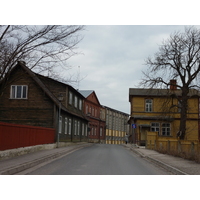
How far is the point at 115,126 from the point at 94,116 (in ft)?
71.2

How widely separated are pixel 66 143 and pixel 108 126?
1893 inches

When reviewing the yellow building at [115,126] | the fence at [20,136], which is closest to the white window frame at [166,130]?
the fence at [20,136]

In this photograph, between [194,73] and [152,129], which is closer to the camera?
[194,73]

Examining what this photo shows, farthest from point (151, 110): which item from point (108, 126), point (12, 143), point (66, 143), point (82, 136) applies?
point (108, 126)

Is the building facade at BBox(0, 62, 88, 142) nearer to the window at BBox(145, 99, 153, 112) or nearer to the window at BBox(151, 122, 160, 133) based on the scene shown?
the window at BBox(151, 122, 160, 133)

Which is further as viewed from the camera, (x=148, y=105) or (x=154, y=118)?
(x=148, y=105)

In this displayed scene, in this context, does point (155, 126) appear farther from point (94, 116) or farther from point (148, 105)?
point (94, 116)

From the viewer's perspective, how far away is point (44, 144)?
26.6 meters

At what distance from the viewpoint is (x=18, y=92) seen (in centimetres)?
3266

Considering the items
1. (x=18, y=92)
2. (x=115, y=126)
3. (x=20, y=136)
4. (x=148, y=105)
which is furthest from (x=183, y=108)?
(x=115, y=126)

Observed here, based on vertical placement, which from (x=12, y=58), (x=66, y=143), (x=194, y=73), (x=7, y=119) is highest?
(x=194, y=73)

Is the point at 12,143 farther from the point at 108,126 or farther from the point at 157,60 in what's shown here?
the point at 108,126

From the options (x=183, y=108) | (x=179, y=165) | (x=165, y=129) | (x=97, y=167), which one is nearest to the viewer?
(x=97, y=167)

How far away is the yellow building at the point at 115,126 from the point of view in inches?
3302
